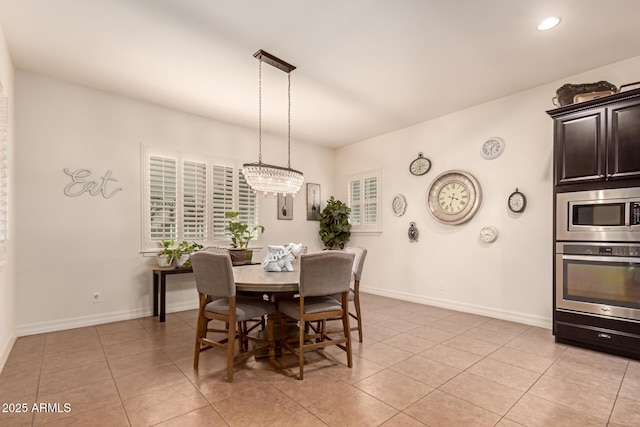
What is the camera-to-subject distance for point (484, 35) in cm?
281

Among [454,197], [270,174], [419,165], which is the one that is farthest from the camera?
[419,165]

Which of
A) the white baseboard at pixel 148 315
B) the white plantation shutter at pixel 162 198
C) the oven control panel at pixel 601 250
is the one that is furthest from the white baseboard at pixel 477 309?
the white plantation shutter at pixel 162 198

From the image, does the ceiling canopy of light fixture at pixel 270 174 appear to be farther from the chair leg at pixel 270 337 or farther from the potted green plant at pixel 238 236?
the potted green plant at pixel 238 236

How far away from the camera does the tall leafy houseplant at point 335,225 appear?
19.9 ft

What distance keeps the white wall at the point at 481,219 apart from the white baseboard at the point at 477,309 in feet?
0.04

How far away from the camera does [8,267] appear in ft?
9.81

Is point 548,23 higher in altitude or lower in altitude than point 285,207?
higher

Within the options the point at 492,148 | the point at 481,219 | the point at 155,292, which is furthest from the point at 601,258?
the point at 155,292

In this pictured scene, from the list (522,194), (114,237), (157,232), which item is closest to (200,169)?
(157,232)

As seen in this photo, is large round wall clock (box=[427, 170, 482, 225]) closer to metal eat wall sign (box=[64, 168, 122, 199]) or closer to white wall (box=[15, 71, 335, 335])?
white wall (box=[15, 71, 335, 335])

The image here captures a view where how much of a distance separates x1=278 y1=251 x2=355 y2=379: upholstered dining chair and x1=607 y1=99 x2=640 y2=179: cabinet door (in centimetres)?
258

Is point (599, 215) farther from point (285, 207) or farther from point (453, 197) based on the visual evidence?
point (285, 207)

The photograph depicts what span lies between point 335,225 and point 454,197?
2284mm

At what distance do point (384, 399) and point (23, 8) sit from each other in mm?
4030
